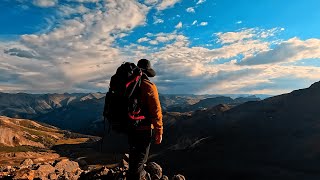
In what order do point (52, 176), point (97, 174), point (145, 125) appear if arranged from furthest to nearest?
point (52, 176)
point (97, 174)
point (145, 125)

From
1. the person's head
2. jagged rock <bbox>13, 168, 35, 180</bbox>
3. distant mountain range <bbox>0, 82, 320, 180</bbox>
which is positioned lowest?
distant mountain range <bbox>0, 82, 320, 180</bbox>

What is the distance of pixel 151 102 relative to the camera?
11.4m

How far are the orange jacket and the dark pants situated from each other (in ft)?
1.50

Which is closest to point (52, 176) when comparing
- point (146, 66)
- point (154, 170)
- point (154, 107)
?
point (154, 170)

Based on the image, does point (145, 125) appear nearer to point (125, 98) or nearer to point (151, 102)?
point (151, 102)

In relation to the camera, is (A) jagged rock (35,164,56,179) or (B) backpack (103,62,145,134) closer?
(B) backpack (103,62,145,134)

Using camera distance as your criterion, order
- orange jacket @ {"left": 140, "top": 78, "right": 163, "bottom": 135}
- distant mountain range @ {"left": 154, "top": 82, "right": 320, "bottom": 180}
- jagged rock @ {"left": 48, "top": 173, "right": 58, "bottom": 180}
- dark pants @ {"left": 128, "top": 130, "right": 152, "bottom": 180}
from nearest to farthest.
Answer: orange jacket @ {"left": 140, "top": 78, "right": 163, "bottom": 135}
dark pants @ {"left": 128, "top": 130, "right": 152, "bottom": 180}
jagged rock @ {"left": 48, "top": 173, "right": 58, "bottom": 180}
distant mountain range @ {"left": 154, "top": 82, "right": 320, "bottom": 180}

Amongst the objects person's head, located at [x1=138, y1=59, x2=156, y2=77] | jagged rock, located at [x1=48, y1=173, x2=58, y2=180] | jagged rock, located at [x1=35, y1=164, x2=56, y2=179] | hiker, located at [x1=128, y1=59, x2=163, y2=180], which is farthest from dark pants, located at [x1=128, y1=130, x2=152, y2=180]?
jagged rock, located at [x1=48, y1=173, x2=58, y2=180]

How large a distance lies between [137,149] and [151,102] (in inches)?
69.7

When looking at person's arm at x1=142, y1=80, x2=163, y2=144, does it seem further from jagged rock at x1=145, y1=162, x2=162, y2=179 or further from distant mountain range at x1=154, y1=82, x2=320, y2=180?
distant mountain range at x1=154, y1=82, x2=320, y2=180

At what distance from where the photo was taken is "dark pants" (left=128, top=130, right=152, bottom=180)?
463 inches

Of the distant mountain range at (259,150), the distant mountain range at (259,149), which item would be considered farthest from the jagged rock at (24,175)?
the distant mountain range at (259,150)

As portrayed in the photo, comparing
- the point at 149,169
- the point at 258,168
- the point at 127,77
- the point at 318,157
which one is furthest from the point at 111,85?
the point at 318,157

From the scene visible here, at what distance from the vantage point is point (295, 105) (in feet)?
653
